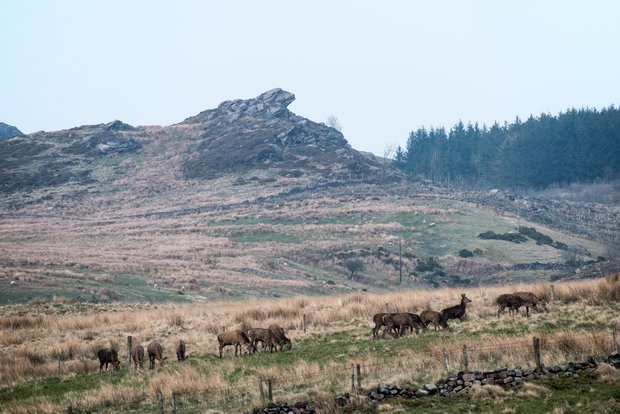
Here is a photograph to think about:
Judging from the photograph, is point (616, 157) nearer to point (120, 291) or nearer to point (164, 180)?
point (164, 180)

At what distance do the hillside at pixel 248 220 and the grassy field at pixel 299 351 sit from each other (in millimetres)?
16219

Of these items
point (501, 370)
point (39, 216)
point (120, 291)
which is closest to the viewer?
point (501, 370)

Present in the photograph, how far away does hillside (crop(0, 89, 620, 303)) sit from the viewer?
61.4m

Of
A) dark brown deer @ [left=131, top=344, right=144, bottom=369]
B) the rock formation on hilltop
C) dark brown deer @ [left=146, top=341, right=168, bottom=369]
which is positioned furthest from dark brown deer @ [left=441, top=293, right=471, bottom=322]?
the rock formation on hilltop

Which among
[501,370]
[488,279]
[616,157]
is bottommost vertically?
[488,279]

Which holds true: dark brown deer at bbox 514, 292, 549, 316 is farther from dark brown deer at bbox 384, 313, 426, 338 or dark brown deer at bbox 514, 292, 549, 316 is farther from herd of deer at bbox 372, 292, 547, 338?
dark brown deer at bbox 384, 313, 426, 338

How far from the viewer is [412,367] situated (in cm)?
1928

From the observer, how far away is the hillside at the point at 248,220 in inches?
2416

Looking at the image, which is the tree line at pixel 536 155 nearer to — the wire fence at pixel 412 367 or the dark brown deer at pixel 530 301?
the dark brown deer at pixel 530 301

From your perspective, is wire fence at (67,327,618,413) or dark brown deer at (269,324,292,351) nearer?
wire fence at (67,327,618,413)

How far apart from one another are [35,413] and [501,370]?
515 inches

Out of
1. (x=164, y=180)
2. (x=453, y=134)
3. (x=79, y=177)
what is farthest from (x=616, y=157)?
(x=79, y=177)

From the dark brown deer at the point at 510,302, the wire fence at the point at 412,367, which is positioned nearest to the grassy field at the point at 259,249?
the dark brown deer at the point at 510,302

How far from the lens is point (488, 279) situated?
2623 inches
